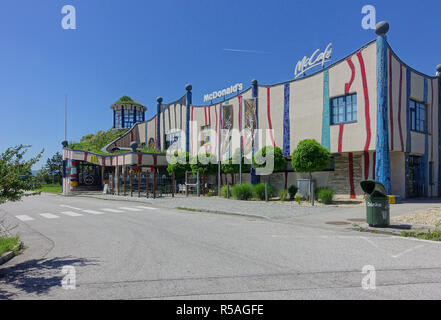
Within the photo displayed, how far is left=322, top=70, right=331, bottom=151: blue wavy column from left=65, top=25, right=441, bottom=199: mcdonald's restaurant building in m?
0.07

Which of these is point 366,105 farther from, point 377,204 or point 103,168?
point 103,168

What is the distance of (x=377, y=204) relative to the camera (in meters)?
10.7

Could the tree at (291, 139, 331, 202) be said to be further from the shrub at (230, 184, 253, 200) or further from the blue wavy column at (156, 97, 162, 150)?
the blue wavy column at (156, 97, 162, 150)

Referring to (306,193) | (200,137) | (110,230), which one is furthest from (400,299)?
(200,137)

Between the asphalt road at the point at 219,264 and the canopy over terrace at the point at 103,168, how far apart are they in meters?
20.4

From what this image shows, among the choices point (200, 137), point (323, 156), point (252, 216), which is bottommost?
point (252, 216)

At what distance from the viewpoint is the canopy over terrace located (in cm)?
3432

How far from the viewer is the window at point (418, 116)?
23.6 m

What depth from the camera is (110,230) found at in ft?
35.3

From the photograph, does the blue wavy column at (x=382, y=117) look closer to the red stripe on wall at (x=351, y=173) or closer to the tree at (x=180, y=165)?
the red stripe on wall at (x=351, y=173)

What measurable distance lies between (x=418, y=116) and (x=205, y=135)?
19.4 m

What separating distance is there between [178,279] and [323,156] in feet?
54.6
